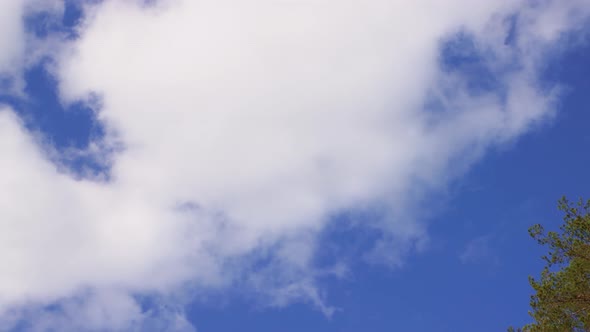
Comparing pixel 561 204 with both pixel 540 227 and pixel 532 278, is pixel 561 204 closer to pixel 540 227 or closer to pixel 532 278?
pixel 540 227

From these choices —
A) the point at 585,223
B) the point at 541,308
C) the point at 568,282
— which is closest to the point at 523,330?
the point at 541,308

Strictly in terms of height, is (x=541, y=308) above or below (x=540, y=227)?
below

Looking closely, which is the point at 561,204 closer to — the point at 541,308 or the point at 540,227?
the point at 540,227

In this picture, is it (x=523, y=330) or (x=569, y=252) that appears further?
(x=523, y=330)

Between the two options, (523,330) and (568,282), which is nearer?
(568,282)

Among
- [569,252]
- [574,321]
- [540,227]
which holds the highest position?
[540,227]

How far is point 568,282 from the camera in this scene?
117 ft

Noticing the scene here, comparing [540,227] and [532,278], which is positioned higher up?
[540,227]

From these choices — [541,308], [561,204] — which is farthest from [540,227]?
A: [541,308]

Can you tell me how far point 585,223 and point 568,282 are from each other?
13.2 ft

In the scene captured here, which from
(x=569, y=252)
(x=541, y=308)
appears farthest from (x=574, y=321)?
(x=569, y=252)

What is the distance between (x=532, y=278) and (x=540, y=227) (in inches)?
143

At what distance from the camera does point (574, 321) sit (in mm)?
35656

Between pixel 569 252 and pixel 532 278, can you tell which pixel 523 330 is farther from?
pixel 569 252
